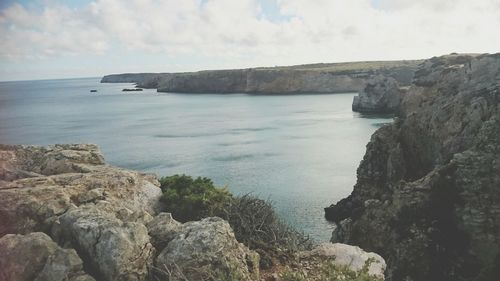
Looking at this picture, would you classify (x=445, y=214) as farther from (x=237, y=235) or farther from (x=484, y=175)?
(x=237, y=235)

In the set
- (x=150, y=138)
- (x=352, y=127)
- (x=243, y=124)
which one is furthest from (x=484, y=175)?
(x=243, y=124)

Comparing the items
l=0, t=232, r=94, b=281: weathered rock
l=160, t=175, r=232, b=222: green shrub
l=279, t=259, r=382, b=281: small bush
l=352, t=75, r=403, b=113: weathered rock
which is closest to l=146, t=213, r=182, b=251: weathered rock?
l=0, t=232, r=94, b=281: weathered rock

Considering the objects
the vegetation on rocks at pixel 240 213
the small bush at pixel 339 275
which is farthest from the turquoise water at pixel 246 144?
the small bush at pixel 339 275

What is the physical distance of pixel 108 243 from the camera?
10508 millimetres

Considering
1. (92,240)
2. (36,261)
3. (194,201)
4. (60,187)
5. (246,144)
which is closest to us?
(36,261)

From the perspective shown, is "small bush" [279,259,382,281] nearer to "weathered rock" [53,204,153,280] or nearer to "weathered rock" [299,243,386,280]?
"weathered rock" [299,243,386,280]

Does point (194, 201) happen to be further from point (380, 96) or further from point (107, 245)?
point (380, 96)

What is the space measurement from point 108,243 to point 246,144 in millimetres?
57640

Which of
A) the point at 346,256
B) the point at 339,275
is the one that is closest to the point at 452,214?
the point at 346,256

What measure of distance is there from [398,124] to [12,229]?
32397mm

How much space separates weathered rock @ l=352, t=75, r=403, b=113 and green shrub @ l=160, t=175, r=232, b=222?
92037 millimetres

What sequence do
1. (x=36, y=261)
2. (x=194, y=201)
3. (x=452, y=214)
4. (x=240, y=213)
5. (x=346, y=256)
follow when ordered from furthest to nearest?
(x=194, y=201) → (x=240, y=213) → (x=452, y=214) → (x=346, y=256) → (x=36, y=261)

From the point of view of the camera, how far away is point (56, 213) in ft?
41.2

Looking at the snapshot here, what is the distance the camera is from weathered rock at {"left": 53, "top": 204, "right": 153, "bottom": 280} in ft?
33.9
